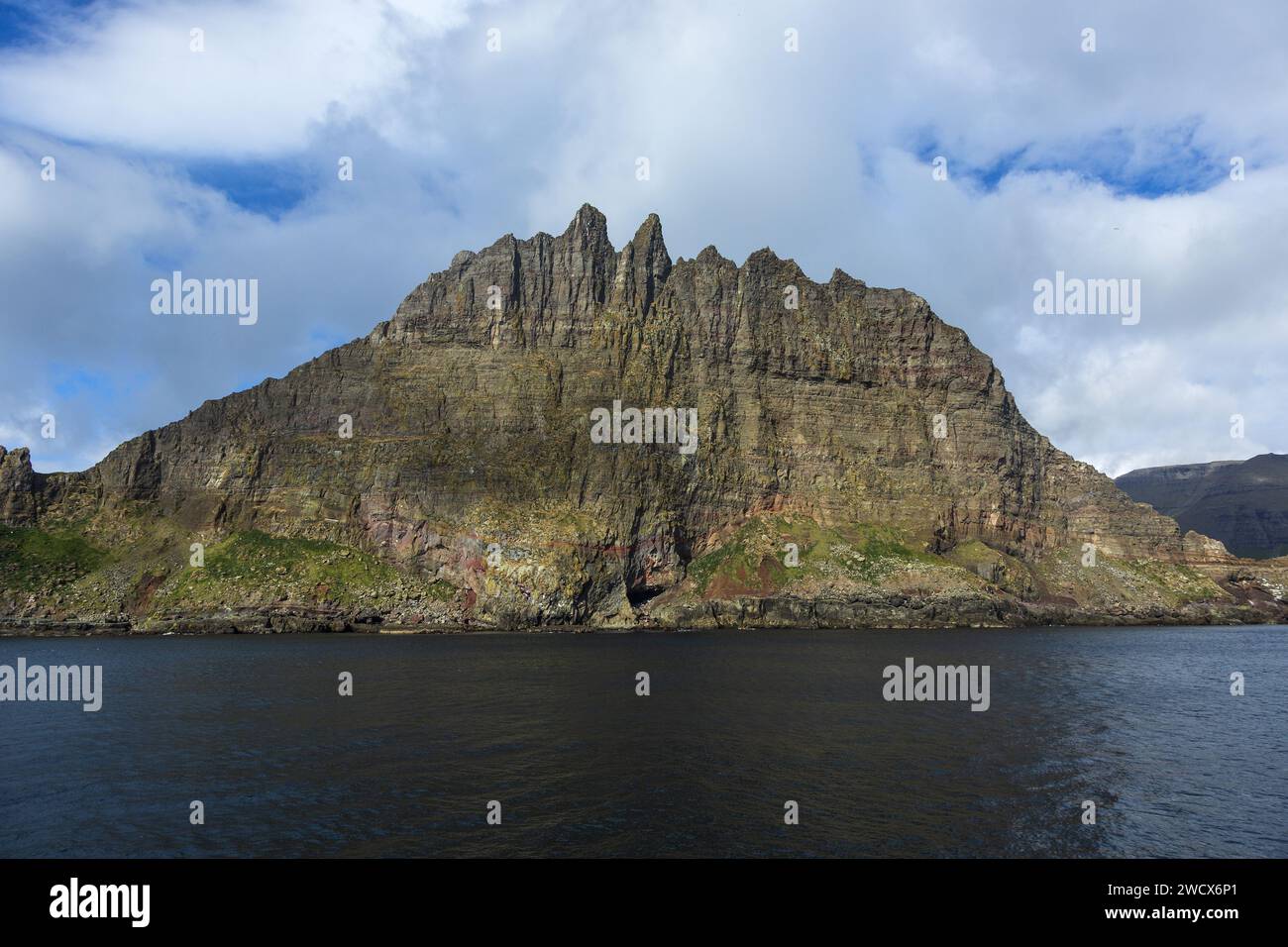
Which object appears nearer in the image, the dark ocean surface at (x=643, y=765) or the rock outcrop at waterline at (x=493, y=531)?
the dark ocean surface at (x=643, y=765)

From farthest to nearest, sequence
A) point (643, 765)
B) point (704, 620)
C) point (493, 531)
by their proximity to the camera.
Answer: point (704, 620) → point (493, 531) → point (643, 765)

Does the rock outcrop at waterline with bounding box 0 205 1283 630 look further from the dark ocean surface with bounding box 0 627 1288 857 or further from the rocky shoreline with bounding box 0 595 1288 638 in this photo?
the dark ocean surface with bounding box 0 627 1288 857

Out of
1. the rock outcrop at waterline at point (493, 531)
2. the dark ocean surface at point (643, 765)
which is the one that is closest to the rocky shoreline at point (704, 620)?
the rock outcrop at waterline at point (493, 531)

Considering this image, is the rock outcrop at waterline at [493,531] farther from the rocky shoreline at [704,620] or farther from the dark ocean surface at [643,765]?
the dark ocean surface at [643,765]

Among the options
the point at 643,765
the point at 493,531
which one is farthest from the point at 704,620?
the point at 643,765

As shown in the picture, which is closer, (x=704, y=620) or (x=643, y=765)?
(x=643, y=765)

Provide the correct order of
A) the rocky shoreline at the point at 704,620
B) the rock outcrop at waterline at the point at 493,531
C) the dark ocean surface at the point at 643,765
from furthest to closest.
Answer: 1. the rock outcrop at waterline at the point at 493,531
2. the rocky shoreline at the point at 704,620
3. the dark ocean surface at the point at 643,765

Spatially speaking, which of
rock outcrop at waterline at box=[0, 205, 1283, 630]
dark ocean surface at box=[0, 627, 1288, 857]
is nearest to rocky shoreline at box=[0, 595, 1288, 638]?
rock outcrop at waterline at box=[0, 205, 1283, 630]

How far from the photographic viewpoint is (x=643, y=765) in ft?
131

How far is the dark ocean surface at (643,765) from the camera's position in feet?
94.0

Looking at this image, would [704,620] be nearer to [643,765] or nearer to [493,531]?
[493,531]
